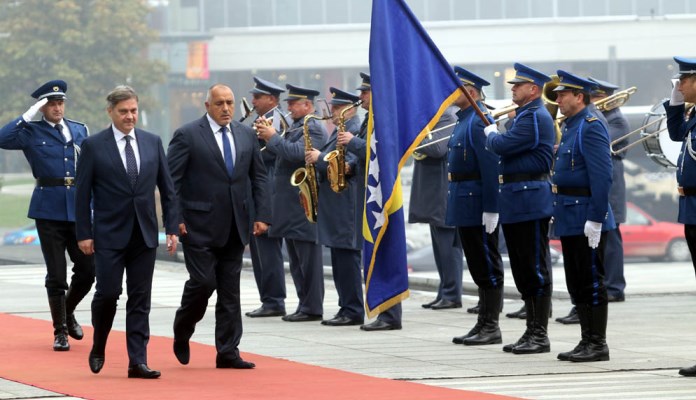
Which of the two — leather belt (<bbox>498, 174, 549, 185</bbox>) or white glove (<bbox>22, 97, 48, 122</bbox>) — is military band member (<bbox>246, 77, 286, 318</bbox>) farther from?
leather belt (<bbox>498, 174, 549, 185</bbox>)

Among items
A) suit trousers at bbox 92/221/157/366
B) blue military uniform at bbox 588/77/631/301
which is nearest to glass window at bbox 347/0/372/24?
blue military uniform at bbox 588/77/631/301


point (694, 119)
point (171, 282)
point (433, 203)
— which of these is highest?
point (694, 119)

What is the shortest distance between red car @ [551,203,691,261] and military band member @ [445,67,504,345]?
22575 mm

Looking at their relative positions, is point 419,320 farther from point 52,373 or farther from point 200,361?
point 52,373

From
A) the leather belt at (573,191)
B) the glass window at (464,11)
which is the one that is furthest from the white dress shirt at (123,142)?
the glass window at (464,11)

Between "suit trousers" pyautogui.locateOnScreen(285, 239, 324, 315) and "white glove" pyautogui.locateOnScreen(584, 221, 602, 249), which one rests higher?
"white glove" pyautogui.locateOnScreen(584, 221, 602, 249)

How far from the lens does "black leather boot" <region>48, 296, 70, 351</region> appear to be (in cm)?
A: 1187

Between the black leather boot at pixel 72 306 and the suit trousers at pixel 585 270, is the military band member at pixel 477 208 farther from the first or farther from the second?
the black leather boot at pixel 72 306

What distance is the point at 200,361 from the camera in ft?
36.3

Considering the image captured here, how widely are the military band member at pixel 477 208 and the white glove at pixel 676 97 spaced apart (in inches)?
71.0

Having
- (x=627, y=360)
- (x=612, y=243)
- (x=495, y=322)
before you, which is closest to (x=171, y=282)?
(x=612, y=243)

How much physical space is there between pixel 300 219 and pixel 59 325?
10.4 ft

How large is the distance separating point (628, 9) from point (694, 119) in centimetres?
6896

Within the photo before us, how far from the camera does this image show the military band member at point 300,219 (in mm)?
14328
